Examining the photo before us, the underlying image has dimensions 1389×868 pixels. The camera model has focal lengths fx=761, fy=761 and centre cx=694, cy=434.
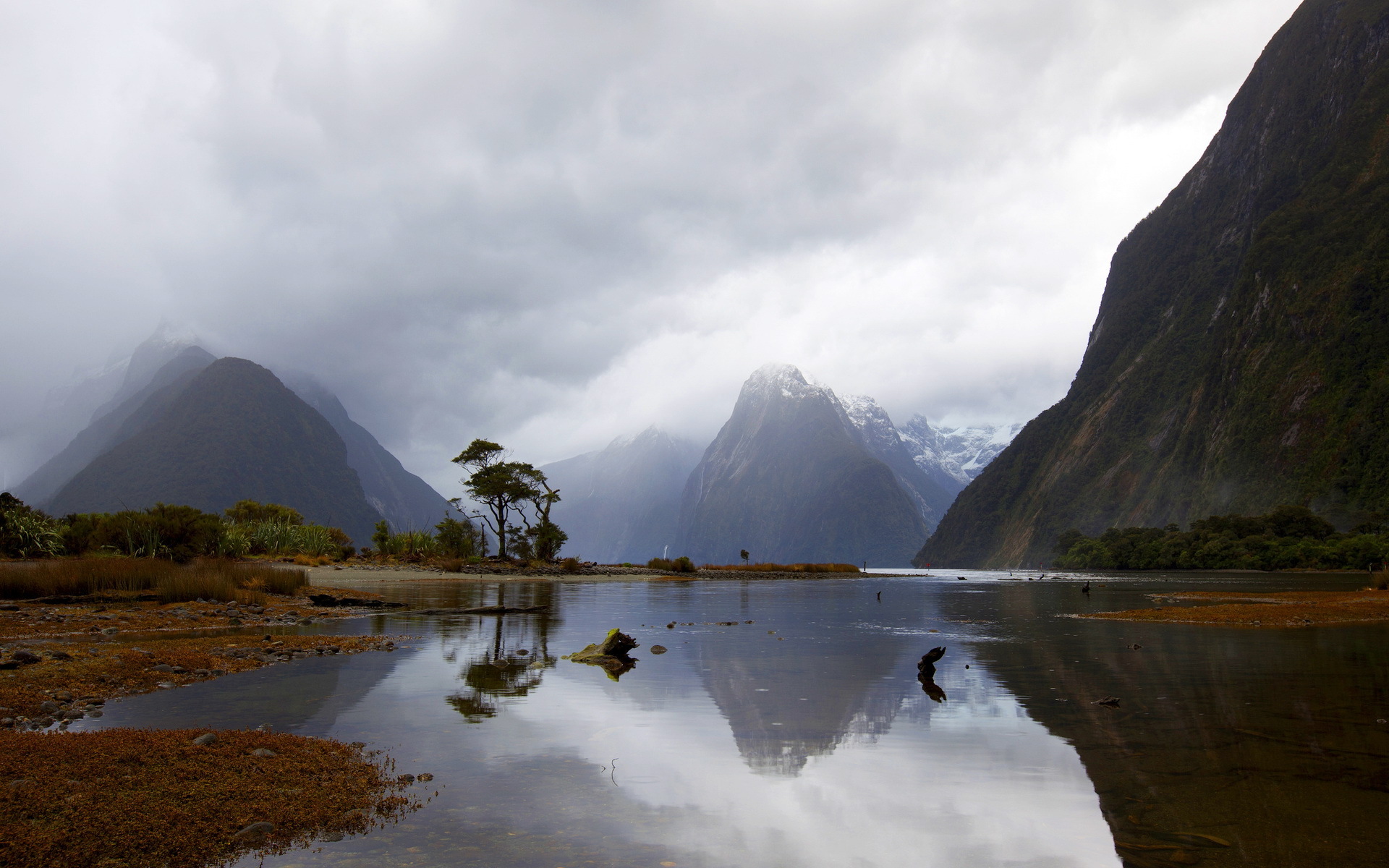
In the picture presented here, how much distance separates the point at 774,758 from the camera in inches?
364

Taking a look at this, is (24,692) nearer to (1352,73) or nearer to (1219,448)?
(1219,448)

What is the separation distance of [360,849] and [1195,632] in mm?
25156

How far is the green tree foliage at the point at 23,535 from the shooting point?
36.6 meters

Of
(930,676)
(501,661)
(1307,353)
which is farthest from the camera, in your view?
(1307,353)

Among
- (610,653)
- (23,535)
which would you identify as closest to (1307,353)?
(610,653)

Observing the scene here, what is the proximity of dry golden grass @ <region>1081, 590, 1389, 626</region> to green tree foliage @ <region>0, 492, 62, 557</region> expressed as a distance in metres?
48.5

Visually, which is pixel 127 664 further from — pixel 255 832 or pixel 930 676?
pixel 930 676

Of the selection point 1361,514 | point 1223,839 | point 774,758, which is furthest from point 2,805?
point 1361,514

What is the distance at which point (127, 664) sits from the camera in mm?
13359

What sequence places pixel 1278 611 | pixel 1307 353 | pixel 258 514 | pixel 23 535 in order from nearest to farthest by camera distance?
pixel 1278 611 → pixel 23 535 → pixel 258 514 → pixel 1307 353

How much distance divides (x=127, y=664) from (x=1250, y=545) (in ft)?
447

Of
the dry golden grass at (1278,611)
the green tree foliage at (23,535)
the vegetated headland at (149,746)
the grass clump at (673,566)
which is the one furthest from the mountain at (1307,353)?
the green tree foliage at (23,535)

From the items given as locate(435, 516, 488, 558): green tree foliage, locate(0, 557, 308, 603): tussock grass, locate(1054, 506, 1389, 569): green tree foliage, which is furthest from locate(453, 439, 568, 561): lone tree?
locate(1054, 506, 1389, 569): green tree foliage

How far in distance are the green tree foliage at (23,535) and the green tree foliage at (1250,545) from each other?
113360 millimetres
